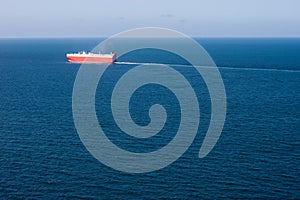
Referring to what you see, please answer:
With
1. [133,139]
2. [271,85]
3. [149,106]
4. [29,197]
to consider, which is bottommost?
[29,197]

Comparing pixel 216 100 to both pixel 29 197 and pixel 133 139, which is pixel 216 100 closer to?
pixel 133 139

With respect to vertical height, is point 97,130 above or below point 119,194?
above

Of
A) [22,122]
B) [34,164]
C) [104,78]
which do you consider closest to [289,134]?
[34,164]

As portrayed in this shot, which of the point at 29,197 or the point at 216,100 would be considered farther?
the point at 216,100

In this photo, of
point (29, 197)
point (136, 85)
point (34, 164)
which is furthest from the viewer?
point (136, 85)

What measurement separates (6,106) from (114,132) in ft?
114

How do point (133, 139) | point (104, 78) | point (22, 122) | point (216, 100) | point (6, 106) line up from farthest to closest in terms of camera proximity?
point (104, 78) → point (216, 100) → point (6, 106) → point (22, 122) → point (133, 139)

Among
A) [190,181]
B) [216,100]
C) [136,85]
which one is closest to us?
[190,181]

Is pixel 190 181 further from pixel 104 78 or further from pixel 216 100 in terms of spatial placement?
pixel 104 78

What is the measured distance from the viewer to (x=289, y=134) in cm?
7262

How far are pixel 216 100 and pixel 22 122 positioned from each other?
48.0 m

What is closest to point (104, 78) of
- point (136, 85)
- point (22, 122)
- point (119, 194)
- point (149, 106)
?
point (136, 85)

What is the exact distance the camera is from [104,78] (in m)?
148

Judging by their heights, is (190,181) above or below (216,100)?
below
